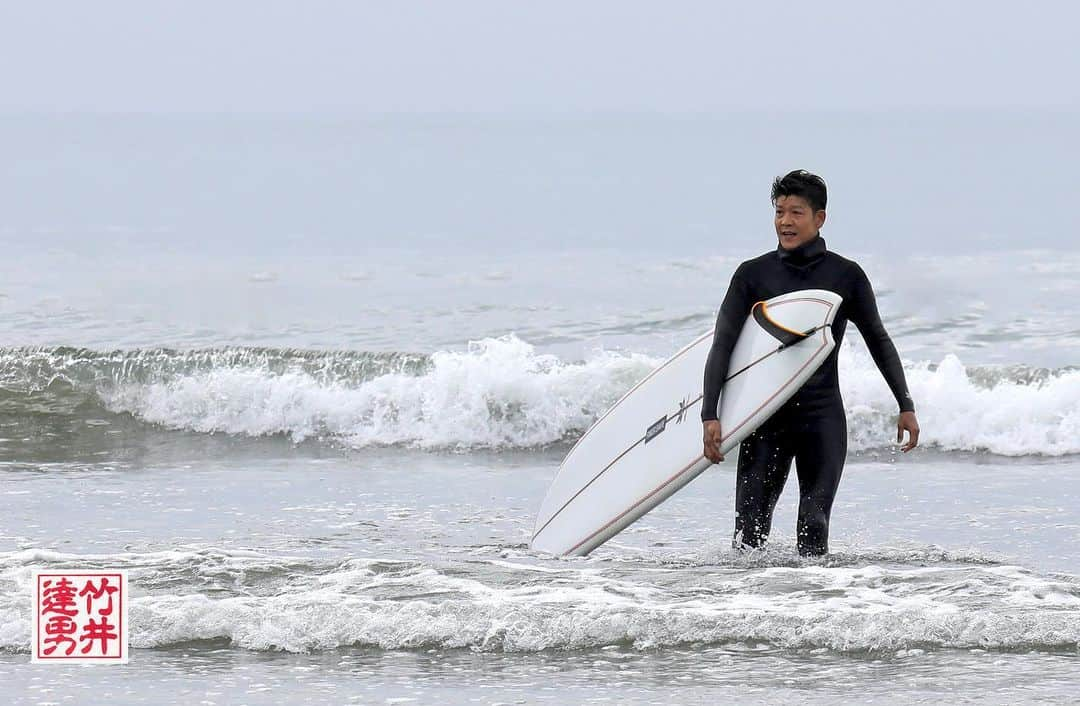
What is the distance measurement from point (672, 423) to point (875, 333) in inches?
37.6

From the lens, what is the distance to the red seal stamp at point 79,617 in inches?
193

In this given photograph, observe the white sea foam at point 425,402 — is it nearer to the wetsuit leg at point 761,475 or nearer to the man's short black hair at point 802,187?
the wetsuit leg at point 761,475

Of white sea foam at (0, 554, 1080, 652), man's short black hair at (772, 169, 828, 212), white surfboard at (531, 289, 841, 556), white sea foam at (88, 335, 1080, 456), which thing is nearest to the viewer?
white sea foam at (0, 554, 1080, 652)

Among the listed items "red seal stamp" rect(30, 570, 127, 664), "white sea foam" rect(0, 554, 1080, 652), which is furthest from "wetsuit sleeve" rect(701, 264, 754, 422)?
"red seal stamp" rect(30, 570, 127, 664)

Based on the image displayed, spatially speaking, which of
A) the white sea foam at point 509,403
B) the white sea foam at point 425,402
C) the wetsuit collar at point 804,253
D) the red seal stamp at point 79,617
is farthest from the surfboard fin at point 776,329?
the white sea foam at point 425,402

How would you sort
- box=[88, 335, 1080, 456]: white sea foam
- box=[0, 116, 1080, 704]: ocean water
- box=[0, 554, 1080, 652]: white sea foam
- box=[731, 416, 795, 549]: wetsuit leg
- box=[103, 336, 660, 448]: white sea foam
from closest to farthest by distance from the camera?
box=[0, 116, 1080, 704]: ocean water < box=[0, 554, 1080, 652]: white sea foam < box=[731, 416, 795, 549]: wetsuit leg < box=[88, 335, 1080, 456]: white sea foam < box=[103, 336, 660, 448]: white sea foam

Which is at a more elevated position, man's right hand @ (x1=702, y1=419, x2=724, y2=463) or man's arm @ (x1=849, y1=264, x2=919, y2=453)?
man's arm @ (x1=849, y1=264, x2=919, y2=453)

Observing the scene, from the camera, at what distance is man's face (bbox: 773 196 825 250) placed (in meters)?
5.49

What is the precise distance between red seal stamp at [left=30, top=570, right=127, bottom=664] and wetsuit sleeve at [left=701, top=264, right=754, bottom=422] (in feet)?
7.08

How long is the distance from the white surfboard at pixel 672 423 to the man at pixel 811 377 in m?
0.07

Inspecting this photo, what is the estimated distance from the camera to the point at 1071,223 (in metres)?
30.5

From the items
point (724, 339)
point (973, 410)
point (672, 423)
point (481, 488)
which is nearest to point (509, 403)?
point (481, 488)

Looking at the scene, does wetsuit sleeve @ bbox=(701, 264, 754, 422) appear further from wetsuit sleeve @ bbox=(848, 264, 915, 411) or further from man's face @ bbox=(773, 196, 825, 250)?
wetsuit sleeve @ bbox=(848, 264, 915, 411)

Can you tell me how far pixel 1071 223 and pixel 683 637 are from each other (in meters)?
27.6
